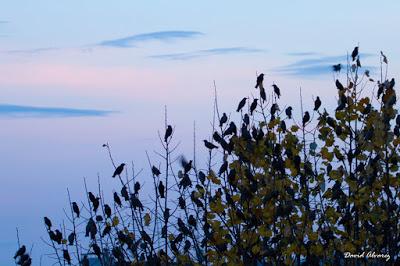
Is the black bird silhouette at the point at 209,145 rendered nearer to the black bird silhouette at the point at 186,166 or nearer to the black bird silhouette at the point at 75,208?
the black bird silhouette at the point at 186,166

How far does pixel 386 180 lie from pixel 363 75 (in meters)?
1.17

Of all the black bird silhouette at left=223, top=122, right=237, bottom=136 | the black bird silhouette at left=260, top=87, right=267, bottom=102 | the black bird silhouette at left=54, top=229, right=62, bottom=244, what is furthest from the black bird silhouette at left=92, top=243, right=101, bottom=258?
the black bird silhouette at left=260, top=87, right=267, bottom=102

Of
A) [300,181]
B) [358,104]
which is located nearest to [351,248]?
[300,181]

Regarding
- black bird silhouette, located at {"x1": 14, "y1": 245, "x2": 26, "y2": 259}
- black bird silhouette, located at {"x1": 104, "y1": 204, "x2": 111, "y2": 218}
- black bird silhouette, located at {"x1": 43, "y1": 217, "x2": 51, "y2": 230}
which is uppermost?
black bird silhouette, located at {"x1": 104, "y1": 204, "x2": 111, "y2": 218}

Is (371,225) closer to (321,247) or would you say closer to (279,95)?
(321,247)

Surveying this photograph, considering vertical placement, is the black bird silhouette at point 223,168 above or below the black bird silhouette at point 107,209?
above

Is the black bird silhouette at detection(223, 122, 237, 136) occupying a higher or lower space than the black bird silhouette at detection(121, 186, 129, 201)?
higher

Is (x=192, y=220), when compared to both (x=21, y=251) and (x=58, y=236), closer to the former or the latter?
(x=58, y=236)

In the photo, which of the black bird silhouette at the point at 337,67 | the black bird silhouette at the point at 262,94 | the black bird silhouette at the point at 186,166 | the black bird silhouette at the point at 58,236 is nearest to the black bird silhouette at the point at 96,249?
the black bird silhouette at the point at 58,236

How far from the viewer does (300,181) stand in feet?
25.7

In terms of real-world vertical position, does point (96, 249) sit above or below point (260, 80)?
below

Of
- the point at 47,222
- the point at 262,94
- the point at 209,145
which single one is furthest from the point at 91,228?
the point at 262,94

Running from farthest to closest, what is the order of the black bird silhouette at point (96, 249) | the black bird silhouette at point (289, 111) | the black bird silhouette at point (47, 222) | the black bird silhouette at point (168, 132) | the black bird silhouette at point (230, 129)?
the black bird silhouette at point (47, 222)
the black bird silhouette at point (96, 249)
the black bird silhouette at point (289, 111)
the black bird silhouette at point (168, 132)
the black bird silhouette at point (230, 129)

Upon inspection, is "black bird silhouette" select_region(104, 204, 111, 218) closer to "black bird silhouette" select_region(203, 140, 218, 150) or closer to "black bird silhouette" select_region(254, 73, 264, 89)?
"black bird silhouette" select_region(203, 140, 218, 150)
